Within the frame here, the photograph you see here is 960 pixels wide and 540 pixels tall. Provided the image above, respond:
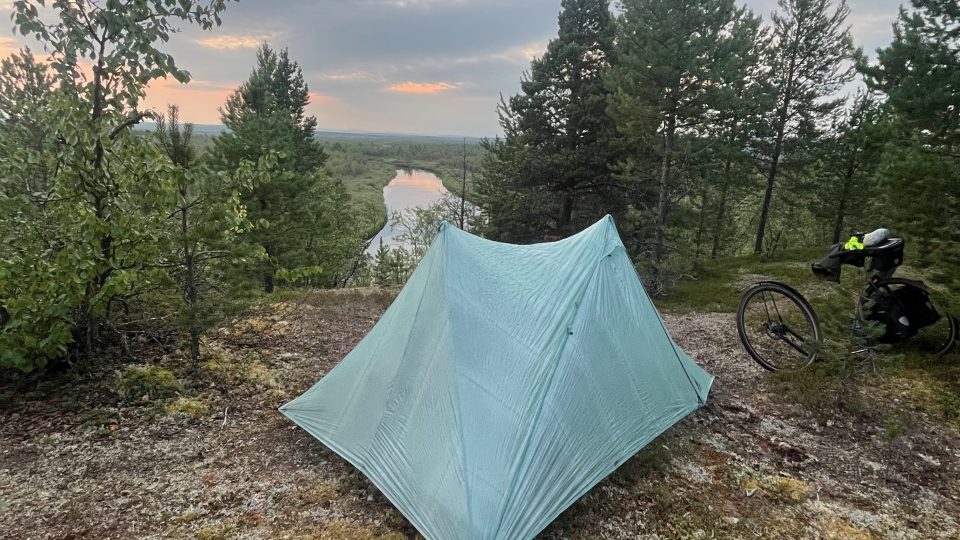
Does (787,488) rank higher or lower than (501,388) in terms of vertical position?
lower

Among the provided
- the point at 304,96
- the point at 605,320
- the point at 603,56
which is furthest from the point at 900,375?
the point at 304,96

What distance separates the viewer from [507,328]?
3.95m

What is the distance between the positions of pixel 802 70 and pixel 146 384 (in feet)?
63.3

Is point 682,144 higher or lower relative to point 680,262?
higher

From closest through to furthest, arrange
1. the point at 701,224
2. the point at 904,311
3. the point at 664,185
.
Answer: the point at 904,311 < the point at 664,185 < the point at 701,224

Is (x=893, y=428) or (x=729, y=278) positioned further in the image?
(x=729, y=278)

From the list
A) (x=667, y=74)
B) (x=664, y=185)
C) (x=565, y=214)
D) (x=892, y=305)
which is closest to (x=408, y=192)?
(x=565, y=214)

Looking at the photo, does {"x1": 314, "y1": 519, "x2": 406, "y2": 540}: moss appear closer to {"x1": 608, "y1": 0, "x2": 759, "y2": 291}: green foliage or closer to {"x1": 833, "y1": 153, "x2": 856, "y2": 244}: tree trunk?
{"x1": 608, "y1": 0, "x2": 759, "y2": 291}: green foliage

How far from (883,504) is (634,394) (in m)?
2.04

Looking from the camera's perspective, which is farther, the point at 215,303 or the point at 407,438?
the point at 215,303

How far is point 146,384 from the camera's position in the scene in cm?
512

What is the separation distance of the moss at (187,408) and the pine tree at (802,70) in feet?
57.1

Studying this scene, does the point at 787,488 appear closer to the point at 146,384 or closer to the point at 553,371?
the point at 553,371

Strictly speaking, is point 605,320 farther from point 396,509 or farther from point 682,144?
point 682,144
